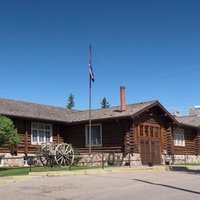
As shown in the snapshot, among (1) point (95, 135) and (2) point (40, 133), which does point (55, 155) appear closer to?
(2) point (40, 133)

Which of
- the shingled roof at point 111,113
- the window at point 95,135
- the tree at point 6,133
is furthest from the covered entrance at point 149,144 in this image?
the tree at point 6,133

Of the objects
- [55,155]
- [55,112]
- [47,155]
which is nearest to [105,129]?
[55,112]

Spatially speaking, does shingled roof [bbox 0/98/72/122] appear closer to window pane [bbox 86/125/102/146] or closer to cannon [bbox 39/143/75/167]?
window pane [bbox 86/125/102/146]

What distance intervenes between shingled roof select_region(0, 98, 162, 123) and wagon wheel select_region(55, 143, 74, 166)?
409 cm

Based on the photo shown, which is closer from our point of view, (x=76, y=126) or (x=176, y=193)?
(x=176, y=193)

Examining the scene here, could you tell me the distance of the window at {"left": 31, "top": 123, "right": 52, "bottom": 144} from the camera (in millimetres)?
37713

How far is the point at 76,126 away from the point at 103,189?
23533 millimetres

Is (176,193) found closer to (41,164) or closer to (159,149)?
(41,164)

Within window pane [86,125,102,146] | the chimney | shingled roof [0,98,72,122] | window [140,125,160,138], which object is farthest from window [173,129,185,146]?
shingled roof [0,98,72,122]

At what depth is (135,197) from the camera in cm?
1489

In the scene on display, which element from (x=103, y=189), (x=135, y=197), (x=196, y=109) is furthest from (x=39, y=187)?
(x=196, y=109)

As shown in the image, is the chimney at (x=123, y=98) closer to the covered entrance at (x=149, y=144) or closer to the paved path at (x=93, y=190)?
the covered entrance at (x=149, y=144)

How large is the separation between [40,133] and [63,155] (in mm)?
6008

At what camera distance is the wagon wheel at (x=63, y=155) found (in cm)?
3281
